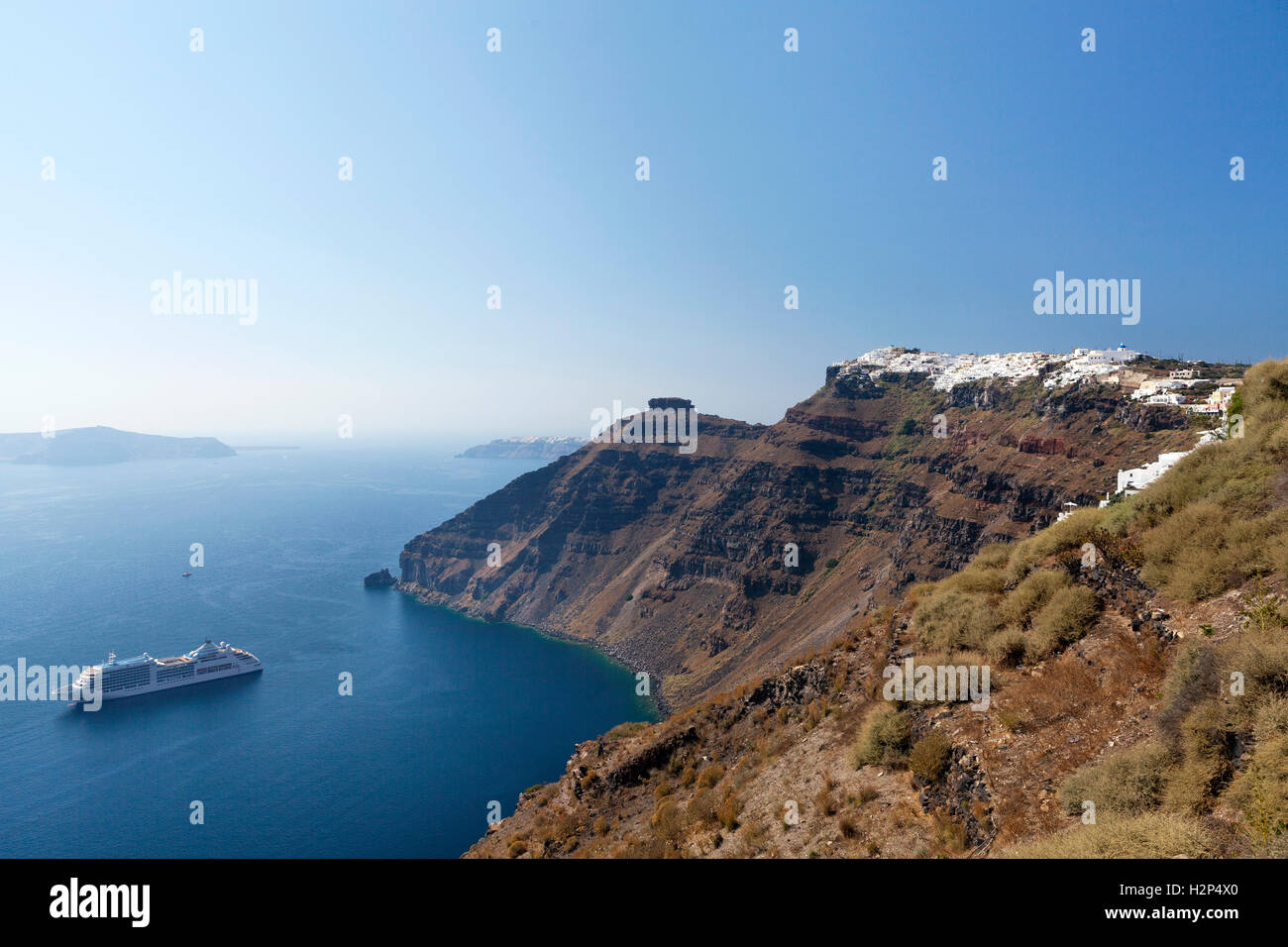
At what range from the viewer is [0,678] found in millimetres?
77000

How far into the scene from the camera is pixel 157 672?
80.8 meters

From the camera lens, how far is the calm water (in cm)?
5194

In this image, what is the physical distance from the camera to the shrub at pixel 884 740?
1347 centimetres

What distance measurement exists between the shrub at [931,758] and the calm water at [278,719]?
171 ft

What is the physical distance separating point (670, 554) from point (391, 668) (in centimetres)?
5739

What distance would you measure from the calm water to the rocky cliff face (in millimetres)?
12804

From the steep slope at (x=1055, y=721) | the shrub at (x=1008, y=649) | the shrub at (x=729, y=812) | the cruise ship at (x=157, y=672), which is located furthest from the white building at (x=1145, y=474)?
the cruise ship at (x=157, y=672)

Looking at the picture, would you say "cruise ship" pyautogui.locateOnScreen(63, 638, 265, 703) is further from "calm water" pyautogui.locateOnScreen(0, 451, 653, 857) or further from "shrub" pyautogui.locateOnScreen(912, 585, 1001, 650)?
"shrub" pyautogui.locateOnScreen(912, 585, 1001, 650)

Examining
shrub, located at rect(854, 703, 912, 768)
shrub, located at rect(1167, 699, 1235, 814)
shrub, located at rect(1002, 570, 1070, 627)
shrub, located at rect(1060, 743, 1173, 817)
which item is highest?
shrub, located at rect(1002, 570, 1070, 627)

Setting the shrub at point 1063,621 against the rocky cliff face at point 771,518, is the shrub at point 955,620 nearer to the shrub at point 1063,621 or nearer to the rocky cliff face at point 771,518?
the shrub at point 1063,621

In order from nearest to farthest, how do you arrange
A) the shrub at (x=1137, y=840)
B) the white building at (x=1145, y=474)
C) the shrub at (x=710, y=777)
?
the shrub at (x=1137, y=840), the shrub at (x=710, y=777), the white building at (x=1145, y=474)

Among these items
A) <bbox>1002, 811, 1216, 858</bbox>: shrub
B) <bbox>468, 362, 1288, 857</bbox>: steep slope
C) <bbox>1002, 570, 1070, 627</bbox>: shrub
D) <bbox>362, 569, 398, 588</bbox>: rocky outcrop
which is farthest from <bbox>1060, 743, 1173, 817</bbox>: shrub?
<bbox>362, 569, 398, 588</bbox>: rocky outcrop

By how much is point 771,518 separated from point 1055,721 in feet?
343
